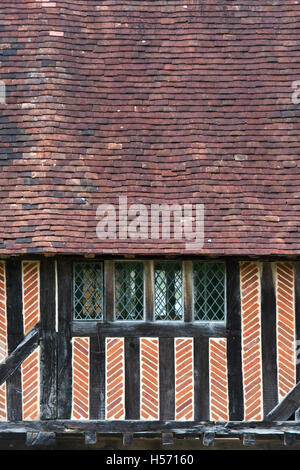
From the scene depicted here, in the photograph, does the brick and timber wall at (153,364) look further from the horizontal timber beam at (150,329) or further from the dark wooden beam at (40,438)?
the dark wooden beam at (40,438)

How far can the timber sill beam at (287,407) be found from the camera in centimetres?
1013

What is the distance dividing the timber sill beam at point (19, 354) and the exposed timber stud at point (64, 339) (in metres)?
0.24

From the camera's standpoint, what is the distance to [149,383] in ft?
33.2

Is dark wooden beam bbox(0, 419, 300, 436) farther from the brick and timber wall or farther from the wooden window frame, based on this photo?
the wooden window frame

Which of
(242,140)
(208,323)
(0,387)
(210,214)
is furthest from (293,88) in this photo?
(0,387)

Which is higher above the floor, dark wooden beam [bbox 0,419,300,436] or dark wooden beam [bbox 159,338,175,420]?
dark wooden beam [bbox 159,338,175,420]

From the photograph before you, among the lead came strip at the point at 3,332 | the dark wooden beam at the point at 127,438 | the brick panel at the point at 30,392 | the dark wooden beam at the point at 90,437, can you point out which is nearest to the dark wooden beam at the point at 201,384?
the dark wooden beam at the point at 127,438

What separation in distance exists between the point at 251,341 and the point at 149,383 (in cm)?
111

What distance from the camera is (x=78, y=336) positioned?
33.3 ft

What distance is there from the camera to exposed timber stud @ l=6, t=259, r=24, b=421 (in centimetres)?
1007

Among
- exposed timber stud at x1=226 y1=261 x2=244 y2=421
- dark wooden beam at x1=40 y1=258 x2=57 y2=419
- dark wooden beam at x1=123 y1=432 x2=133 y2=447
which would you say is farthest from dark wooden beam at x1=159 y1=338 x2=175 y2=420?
dark wooden beam at x1=40 y1=258 x2=57 y2=419

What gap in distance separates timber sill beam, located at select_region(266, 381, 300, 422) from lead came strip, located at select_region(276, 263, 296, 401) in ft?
0.18
